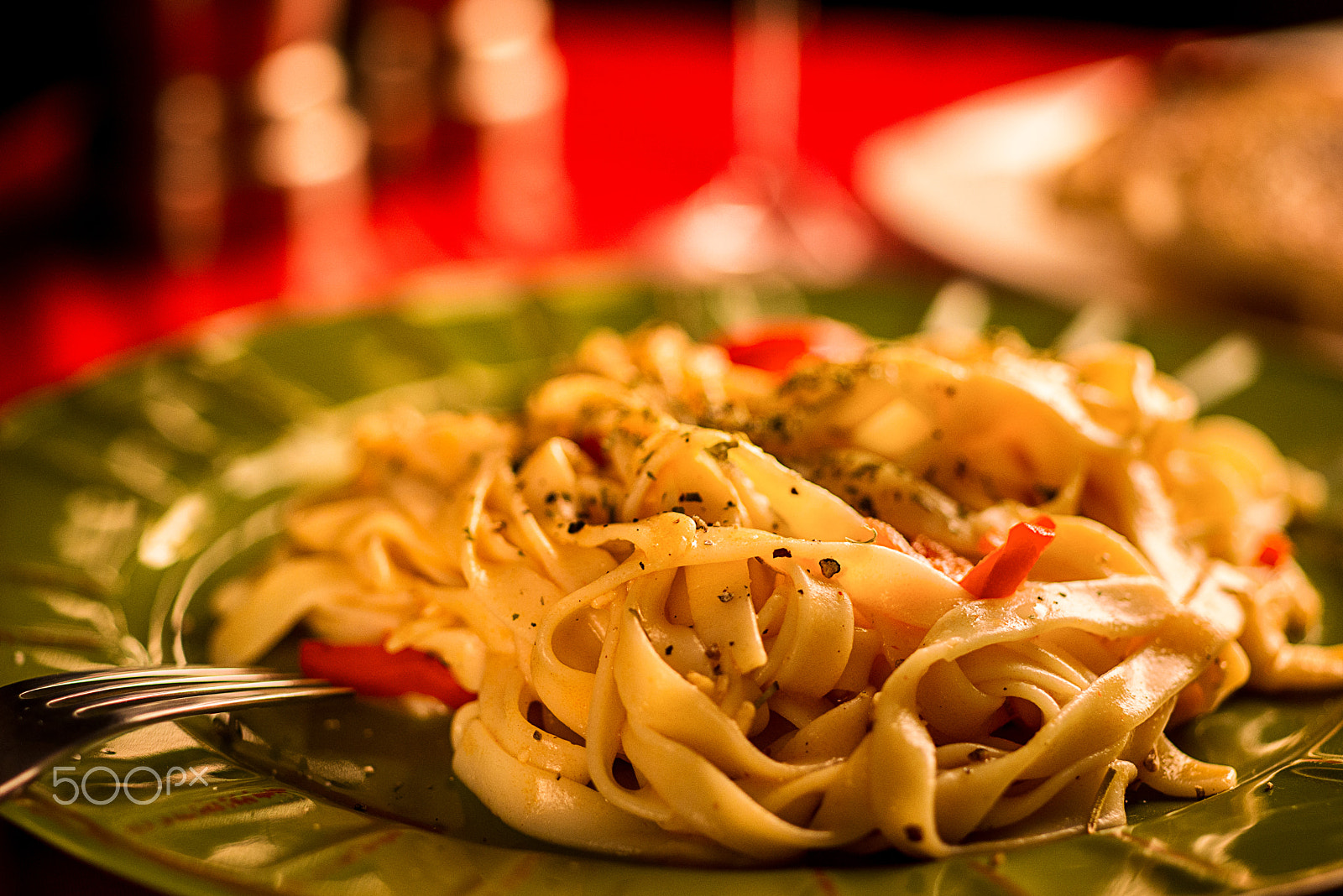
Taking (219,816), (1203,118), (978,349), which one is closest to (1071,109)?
(1203,118)

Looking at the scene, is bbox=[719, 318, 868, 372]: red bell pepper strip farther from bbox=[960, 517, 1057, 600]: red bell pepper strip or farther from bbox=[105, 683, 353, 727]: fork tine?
bbox=[105, 683, 353, 727]: fork tine

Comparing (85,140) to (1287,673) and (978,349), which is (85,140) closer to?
(978,349)

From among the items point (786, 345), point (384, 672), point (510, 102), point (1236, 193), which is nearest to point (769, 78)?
point (510, 102)

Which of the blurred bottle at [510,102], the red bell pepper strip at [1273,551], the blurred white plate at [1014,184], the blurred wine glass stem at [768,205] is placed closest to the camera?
the red bell pepper strip at [1273,551]

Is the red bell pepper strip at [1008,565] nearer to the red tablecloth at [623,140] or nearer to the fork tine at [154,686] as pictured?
the fork tine at [154,686]

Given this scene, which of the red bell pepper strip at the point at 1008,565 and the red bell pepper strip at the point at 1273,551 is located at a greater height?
the red bell pepper strip at the point at 1008,565

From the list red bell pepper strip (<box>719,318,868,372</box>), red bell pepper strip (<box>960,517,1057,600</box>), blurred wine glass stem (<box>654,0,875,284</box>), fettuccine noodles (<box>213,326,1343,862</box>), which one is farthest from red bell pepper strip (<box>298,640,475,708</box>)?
blurred wine glass stem (<box>654,0,875,284</box>)

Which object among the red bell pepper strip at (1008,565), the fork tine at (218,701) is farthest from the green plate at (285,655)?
the red bell pepper strip at (1008,565)
